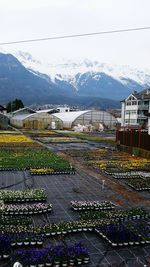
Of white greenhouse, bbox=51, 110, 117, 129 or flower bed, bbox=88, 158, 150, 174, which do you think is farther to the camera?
white greenhouse, bbox=51, 110, 117, 129

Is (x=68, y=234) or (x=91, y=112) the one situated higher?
(x=91, y=112)

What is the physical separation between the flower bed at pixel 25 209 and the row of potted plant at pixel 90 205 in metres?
1.14

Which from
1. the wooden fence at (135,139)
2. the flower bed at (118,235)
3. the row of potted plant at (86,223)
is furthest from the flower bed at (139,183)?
the wooden fence at (135,139)

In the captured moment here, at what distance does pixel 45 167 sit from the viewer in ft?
84.6

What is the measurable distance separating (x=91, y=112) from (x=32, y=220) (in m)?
68.2

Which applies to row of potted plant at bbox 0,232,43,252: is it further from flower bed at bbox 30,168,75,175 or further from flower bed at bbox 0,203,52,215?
flower bed at bbox 30,168,75,175

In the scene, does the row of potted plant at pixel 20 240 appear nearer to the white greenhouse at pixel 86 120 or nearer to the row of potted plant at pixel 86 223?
the row of potted plant at pixel 86 223

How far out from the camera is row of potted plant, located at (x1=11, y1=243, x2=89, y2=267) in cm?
1006

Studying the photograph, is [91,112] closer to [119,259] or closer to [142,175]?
[142,175]

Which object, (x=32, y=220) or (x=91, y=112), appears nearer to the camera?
(x=32, y=220)

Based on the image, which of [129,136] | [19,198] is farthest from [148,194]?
[129,136]

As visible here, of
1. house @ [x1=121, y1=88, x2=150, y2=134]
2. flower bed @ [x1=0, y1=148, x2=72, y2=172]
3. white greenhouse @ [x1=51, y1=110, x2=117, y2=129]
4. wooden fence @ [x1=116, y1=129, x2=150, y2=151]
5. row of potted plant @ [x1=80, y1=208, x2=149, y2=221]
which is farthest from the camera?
white greenhouse @ [x1=51, y1=110, x2=117, y2=129]

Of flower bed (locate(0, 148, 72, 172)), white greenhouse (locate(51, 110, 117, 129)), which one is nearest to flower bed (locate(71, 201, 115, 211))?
flower bed (locate(0, 148, 72, 172))

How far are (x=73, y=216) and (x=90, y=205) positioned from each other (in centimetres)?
140
